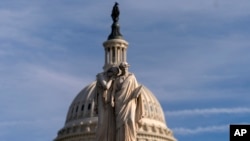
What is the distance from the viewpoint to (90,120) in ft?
567

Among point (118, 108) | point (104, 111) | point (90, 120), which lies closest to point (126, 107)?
point (118, 108)

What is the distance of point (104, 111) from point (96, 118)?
148m

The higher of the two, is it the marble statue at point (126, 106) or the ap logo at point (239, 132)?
the marble statue at point (126, 106)

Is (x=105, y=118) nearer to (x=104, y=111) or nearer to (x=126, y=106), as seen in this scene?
(x=104, y=111)

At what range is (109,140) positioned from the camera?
24453 mm

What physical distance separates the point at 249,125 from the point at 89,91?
156118 millimetres

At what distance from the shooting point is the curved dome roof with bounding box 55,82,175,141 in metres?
172

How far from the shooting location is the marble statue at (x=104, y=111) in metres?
24.5

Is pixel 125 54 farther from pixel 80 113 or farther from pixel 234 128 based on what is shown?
pixel 234 128

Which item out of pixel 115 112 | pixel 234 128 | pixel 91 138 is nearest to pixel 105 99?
pixel 115 112

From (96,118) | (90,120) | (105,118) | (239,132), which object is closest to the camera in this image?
(239,132)

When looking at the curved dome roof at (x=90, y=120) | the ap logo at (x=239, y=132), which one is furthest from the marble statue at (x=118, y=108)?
the curved dome roof at (x=90, y=120)

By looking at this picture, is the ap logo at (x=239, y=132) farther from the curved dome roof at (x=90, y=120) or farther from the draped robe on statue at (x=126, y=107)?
the curved dome roof at (x=90, y=120)

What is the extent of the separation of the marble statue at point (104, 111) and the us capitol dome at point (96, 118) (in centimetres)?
14557
